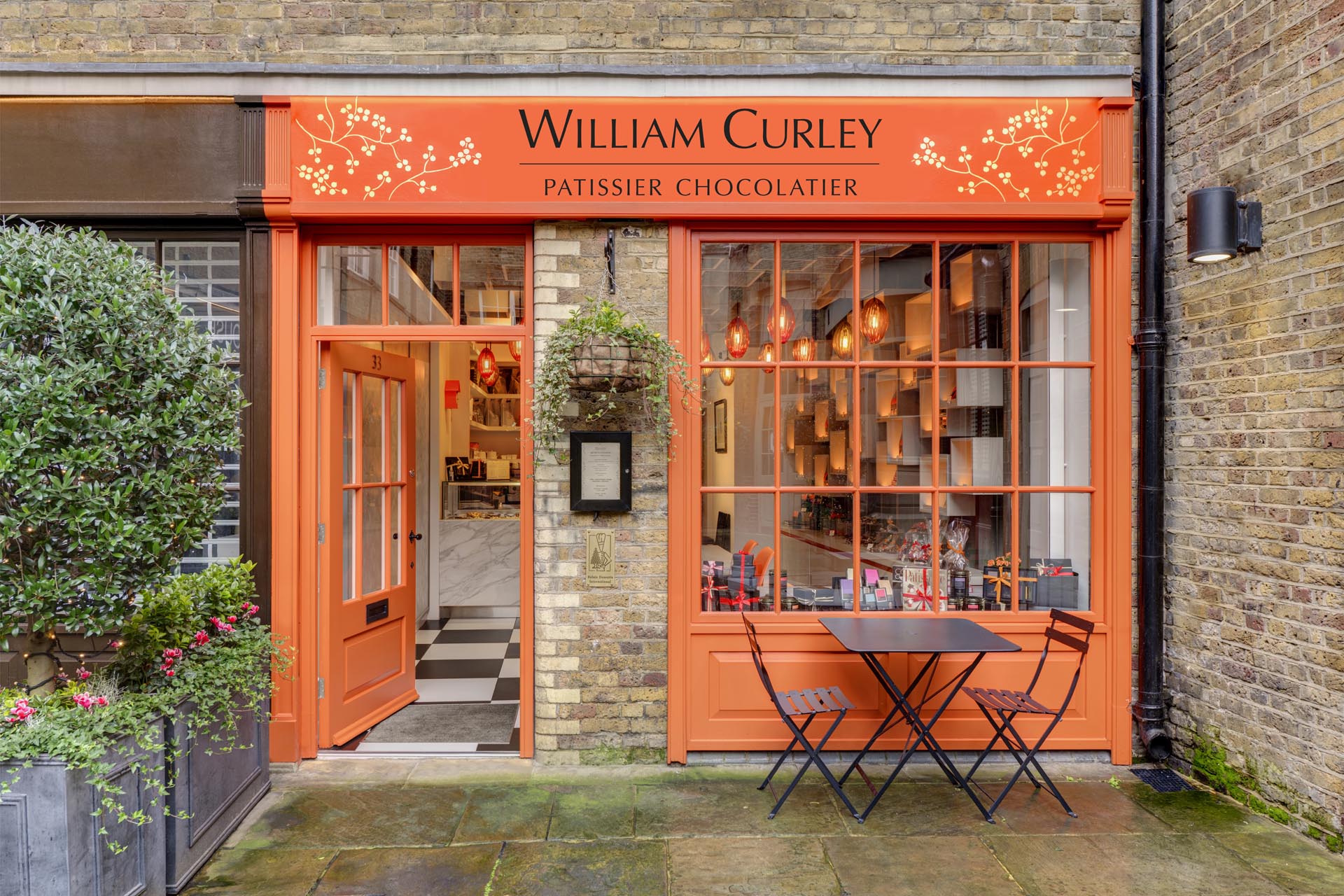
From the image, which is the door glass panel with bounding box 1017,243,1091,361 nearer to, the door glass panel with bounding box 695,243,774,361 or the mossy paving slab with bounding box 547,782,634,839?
the door glass panel with bounding box 695,243,774,361

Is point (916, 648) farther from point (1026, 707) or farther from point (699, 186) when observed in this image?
point (699, 186)

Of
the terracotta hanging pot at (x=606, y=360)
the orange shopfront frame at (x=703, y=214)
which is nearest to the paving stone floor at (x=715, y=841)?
the orange shopfront frame at (x=703, y=214)

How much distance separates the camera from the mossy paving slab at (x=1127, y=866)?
9.87 ft

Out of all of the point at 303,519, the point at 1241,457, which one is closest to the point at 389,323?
the point at 303,519

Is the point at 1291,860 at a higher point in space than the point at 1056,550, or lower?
lower

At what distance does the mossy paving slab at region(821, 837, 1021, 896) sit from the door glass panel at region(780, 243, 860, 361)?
2.55 meters

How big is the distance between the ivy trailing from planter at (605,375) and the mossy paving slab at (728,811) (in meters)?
1.87

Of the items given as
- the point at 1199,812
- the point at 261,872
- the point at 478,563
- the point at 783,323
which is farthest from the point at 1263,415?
the point at 478,563

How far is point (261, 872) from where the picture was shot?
3.10 meters

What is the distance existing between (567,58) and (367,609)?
3.59 metres

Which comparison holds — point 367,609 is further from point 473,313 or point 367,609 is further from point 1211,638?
point 1211,638

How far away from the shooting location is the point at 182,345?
3.00m

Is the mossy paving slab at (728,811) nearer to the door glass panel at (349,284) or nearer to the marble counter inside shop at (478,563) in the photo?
the door glass panel at (349,284)

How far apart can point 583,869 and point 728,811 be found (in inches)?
33.1
